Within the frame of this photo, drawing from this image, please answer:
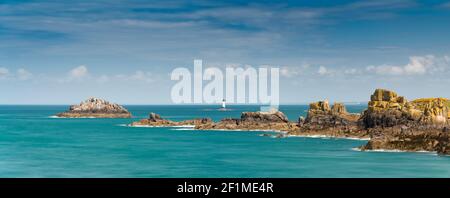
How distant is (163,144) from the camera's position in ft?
345

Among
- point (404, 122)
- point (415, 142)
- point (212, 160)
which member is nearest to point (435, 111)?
point (404, 122)

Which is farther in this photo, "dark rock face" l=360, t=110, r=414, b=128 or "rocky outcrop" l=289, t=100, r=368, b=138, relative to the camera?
"rocky outcrop" l=289, t=100, r=368, b=138

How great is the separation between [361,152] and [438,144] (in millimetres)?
10214

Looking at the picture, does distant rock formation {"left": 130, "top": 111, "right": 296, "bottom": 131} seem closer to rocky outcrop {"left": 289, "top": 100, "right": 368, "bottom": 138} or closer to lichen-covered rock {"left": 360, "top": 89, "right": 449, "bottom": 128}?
rocky outcrop {"left": 289, "top": 100, "right": 368, "bottom": 138}

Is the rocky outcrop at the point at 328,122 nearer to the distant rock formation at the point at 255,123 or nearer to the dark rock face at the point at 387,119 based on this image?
the dark rock face at the point at 387,119

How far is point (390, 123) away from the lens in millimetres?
104875

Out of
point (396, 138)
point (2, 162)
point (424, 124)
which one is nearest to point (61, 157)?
point (2, 162)

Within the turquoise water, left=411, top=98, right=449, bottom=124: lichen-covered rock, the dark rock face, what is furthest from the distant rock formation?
left=411, top=98, right=449, bottom=124: lichen-covered rock

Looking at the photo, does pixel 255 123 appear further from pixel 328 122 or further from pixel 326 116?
pixel 328 122

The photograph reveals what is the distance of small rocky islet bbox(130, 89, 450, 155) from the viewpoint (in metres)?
82.6

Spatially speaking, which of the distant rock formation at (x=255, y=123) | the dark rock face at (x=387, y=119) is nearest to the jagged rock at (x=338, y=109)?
the dark rock face at (x=387, y=119)

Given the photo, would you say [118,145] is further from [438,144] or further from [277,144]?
[438,144]

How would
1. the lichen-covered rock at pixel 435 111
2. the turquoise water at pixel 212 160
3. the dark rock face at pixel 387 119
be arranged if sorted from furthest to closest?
the dark rock face at pixel 387 119, the lichen-covered rock at pixel 435 111, the turquoise water at pixel 212 160

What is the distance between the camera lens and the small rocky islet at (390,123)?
271 ft
